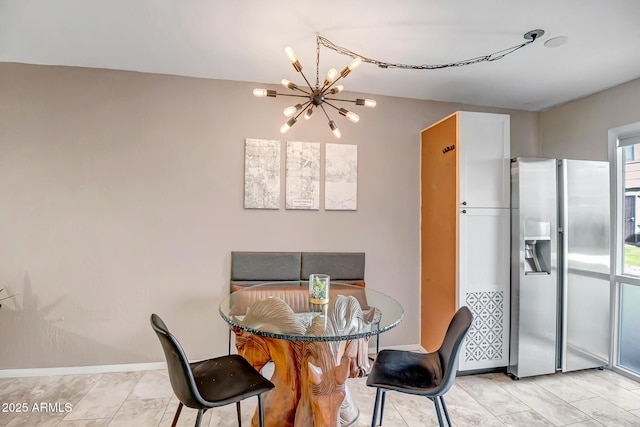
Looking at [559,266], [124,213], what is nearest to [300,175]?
[124,213]

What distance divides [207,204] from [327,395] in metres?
1.95

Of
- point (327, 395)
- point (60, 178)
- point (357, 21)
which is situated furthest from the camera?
point (60, 178)

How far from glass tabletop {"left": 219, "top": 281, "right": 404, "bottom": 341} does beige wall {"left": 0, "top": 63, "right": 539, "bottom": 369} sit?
2.32ft

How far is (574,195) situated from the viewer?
9.29 feet

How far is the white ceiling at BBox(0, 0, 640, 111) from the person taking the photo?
196cm

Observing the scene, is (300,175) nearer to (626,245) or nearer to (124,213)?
(124,213)

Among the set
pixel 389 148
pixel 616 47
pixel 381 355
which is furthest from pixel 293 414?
pixel 616 47

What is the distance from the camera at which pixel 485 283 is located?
2795 millimetres

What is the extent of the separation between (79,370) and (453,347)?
119 inches

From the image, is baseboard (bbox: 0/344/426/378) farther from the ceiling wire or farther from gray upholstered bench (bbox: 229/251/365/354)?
the ceiling wire

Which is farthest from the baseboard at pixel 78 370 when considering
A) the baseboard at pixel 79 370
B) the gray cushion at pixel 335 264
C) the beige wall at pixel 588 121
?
the beige wall at pixel 588 121

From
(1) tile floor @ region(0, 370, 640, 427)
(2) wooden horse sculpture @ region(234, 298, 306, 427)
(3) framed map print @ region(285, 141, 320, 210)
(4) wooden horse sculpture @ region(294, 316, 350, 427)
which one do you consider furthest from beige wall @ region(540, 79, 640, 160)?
(2) wooden horse sculpture @ region(234, 298, 306, 427)

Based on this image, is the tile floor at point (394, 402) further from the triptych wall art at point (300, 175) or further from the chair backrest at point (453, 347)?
the triptych wall art at point (300, 175)

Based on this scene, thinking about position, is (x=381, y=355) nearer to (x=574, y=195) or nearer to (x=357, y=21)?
(x=357, y=21)
